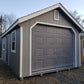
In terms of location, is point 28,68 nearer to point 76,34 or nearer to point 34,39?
point 34,39

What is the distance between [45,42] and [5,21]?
18595 mm

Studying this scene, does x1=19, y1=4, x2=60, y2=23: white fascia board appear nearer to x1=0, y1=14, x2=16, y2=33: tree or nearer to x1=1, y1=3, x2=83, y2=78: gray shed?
x1=1, y1=3, x2=83, y2=78: gray shed

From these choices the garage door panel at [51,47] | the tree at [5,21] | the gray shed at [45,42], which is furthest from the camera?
the tree at [5,21]

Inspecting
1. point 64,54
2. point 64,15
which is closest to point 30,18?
point 64,15

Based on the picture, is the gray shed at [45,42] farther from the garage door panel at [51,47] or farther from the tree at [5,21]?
the tree at [5,21]

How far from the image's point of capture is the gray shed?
4625 millimetres

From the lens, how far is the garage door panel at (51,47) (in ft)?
17.0

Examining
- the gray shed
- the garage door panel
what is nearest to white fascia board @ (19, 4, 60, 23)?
the gray shed

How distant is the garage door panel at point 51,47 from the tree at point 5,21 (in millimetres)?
16582

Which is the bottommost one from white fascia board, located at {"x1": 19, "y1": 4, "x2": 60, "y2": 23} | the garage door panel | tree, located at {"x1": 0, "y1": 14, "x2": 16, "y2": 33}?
the garage door panel

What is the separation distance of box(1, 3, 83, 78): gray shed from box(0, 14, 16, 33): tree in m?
15.7

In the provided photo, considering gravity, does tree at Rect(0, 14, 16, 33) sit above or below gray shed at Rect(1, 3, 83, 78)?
above

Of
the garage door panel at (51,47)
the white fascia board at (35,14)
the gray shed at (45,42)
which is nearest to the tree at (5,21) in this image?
the gray shed at (45,42)

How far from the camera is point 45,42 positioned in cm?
553
